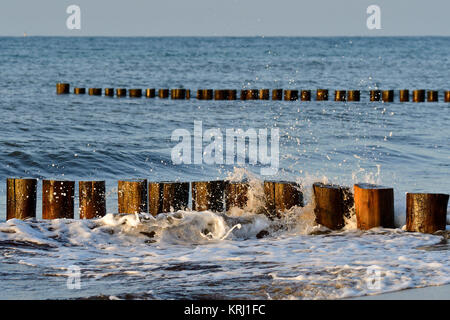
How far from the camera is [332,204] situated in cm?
867

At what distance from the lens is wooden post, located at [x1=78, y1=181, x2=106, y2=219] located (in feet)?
29.3

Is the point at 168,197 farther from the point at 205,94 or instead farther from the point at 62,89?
the point at 62,89

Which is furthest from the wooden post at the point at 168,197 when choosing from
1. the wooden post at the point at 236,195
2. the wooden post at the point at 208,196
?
the wooden post at the point at 236,195

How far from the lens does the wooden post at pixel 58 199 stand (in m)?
8.84

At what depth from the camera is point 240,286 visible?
20.3 feet

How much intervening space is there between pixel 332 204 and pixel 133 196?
224 cm

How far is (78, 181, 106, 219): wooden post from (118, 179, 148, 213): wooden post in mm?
224

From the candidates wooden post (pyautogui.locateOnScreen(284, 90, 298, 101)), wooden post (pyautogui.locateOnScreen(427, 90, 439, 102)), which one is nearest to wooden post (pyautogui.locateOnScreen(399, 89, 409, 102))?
wooden post (pyautogui.locateOnScreen(427, 90, 439, 102))

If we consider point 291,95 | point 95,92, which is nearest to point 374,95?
point 291,95

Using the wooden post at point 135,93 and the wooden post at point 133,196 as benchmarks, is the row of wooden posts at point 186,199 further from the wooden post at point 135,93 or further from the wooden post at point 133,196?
the wooden post at point 135,93

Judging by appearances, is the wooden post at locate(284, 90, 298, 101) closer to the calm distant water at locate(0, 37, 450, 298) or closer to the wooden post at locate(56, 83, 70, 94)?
the calm distant water at locate(0, 37, 450, 298)

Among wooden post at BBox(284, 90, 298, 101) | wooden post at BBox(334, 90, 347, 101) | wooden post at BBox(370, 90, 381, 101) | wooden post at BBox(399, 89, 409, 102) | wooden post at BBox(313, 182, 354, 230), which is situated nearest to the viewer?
wooden post at BBox(313, 182, 354, 230)

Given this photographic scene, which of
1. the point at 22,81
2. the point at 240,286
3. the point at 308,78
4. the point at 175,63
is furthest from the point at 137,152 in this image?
the point at 175,63

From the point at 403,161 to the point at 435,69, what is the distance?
158 feet
